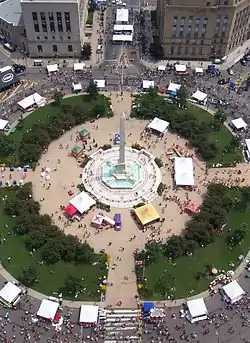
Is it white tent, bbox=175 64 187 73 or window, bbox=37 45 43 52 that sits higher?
window, bbox=37 45 43 52

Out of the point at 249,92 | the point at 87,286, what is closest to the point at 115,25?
the point at 249,92

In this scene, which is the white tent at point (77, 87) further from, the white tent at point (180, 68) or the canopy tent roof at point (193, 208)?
the canopy tent roof at point (193, 208)

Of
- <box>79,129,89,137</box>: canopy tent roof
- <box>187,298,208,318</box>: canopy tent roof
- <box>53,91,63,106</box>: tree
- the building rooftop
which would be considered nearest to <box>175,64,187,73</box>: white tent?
<box>53,91,63,106</box>: tree

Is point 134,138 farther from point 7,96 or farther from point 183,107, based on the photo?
point 7,96

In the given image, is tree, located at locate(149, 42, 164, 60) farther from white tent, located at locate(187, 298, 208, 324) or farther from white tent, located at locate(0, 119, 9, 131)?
white tent, located at locate(187, 298, 208, 324)

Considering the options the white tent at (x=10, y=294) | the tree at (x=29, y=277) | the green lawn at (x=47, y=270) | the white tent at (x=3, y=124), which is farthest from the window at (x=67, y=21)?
the white tent at (x=10, y=294)
